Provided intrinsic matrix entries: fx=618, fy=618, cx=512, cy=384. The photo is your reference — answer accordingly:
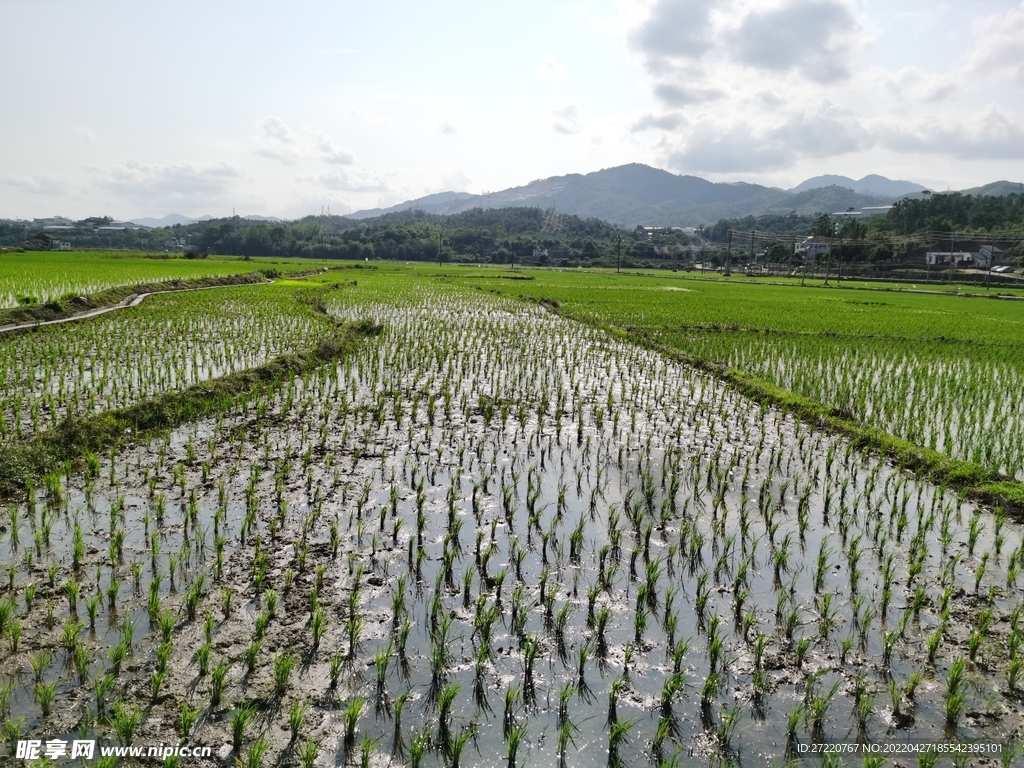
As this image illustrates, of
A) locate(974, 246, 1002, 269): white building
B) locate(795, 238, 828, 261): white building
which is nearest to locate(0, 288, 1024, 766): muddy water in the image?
locate(974, 246, 1002, 269): white building

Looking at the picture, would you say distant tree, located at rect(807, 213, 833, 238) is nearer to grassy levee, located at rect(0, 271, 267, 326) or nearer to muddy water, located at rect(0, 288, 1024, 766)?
grassy levee, located at rect(0, 271, 267, 326)

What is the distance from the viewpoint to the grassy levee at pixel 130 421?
6.05m

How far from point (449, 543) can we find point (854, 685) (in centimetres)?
303

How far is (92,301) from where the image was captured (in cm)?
1794

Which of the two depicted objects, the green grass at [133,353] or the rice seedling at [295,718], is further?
the green grass at [133,353]

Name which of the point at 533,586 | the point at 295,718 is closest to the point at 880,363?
the point at 533,586

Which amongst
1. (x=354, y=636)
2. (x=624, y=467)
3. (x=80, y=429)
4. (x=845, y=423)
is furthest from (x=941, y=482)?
(x=80, y=429)

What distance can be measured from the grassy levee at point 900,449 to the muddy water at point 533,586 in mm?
274

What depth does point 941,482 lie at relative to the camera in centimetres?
677

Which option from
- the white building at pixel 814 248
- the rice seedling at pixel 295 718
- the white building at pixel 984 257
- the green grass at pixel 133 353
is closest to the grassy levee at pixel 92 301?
the green grass at pixel 133 353

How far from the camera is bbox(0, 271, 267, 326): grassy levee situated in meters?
14.4

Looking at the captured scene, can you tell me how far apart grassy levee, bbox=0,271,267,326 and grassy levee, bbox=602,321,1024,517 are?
15766 mm

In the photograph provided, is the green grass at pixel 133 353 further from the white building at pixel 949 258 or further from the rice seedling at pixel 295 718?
the white building at pixel 949 258

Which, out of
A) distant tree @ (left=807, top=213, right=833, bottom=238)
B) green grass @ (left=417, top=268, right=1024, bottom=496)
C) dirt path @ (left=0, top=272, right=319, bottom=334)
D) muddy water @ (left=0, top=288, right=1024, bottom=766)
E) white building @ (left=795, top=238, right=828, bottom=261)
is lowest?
muddy water @ (left=0, top=288, right=1024, bottom=766)
